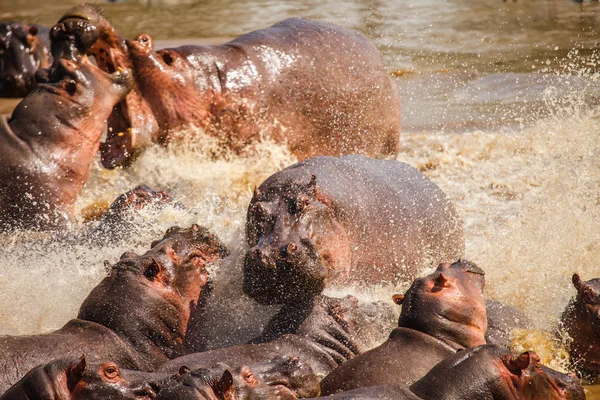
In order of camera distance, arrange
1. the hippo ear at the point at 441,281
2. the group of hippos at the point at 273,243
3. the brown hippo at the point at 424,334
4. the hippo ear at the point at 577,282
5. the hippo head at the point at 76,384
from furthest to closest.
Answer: the hippo ear at the point at 577,282
the hippo ear at the point at 441,281
the brown hippo at the point at 424,334
the group of hippos at the point at 273,243
the hippo head at the point at 76,384

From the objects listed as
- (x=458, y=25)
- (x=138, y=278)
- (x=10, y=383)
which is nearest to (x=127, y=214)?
(x=138, y=278)

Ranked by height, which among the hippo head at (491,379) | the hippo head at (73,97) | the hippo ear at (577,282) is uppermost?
the hippo head at (73,97)

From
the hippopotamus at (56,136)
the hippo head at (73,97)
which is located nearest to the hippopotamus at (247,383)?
the hippopotamus at (56,136)

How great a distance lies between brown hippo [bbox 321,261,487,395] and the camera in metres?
4.19

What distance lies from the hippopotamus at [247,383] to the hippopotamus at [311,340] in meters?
0.34

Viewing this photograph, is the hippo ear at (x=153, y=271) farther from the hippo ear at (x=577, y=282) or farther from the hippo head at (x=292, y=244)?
the hippo ear at (x=577, y=282)

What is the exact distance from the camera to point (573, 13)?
14570mm

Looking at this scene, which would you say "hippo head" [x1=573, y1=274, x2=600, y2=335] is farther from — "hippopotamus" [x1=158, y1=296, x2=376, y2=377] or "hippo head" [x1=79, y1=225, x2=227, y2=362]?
"hippo head" [x1=79, y1=225, x2=227, y2=362]

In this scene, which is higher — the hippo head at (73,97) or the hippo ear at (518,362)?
the hippo head at (73,97)

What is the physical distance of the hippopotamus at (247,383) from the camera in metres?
3.41

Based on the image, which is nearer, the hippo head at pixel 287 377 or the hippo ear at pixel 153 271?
the hippo head at pixel 287 377

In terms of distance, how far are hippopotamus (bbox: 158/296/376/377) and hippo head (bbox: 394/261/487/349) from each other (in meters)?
0.26

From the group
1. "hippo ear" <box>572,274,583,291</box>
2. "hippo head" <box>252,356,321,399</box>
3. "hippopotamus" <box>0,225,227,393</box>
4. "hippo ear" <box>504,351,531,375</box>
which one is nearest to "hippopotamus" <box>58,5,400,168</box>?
"hippopotamus" <box>0,225,227,393</box>

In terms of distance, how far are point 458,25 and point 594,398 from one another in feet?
34.0
